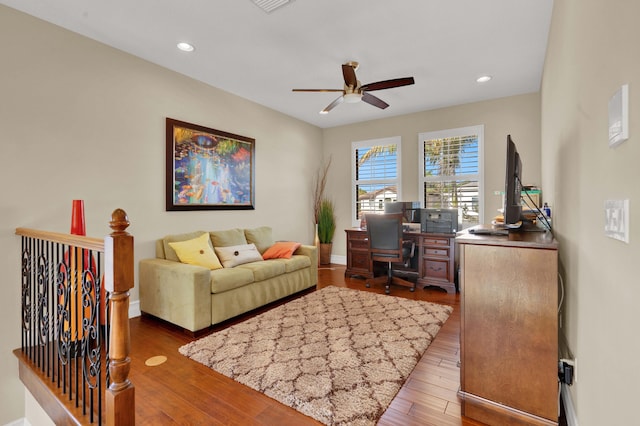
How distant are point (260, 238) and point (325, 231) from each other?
Result: 1.88 m

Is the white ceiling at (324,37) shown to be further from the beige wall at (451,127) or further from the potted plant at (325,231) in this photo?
the potted plant at (325,231)

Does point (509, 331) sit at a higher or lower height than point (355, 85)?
lower

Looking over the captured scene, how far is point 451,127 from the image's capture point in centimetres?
481

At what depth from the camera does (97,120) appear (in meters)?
2.86

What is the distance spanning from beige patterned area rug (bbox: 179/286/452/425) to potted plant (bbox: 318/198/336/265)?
7.31 ft

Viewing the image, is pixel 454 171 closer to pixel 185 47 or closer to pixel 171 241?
pixel 185 47

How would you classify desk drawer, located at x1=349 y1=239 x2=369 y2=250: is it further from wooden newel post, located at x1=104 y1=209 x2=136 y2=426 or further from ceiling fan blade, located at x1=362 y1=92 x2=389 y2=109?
wooden newel post, located at x1=104 y1=209 x2=136 y2=426

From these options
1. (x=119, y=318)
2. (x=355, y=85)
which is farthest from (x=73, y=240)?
(x=355, y=85)

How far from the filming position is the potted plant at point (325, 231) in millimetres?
5793

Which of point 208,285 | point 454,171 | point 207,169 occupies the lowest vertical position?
point 208,285

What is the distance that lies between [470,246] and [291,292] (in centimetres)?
254

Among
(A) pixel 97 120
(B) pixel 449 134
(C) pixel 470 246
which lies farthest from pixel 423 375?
(B) pixel 449 134

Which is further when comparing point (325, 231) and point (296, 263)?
point (325, 231)

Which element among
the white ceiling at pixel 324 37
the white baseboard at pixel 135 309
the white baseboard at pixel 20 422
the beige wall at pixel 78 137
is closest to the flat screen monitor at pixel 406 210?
the white ceiling at pixel 324 37
